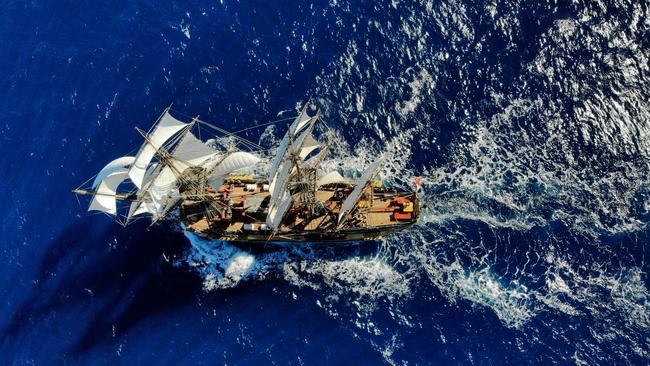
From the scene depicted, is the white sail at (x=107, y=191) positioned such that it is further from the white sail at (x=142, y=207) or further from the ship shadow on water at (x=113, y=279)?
the ship shadow on water at (x=113, y=279)

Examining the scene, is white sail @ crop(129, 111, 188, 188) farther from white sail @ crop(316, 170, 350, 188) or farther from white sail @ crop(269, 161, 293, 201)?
white sail @ crop(316, 170, 350, 188)

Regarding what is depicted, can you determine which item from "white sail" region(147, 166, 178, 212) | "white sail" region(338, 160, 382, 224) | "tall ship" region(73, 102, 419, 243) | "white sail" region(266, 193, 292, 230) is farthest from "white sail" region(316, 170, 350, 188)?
"white sail" region(147, 166, 178, 212)

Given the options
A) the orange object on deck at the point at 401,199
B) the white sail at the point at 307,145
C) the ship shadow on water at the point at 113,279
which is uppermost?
the white sail at the point at 307,145

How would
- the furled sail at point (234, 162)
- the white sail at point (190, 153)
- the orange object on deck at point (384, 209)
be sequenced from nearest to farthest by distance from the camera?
the white sail at point (190, 153) → the furled sail at point (234, 162) → the orange object on deck at point (384, 209)

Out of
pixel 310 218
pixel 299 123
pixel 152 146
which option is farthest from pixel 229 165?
pixel 310 218

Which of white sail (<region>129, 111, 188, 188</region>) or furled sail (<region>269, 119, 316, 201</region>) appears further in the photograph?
furled sail (<region>269, 119, 316, 201</region>)

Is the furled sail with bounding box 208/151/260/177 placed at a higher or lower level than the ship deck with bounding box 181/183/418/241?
higher

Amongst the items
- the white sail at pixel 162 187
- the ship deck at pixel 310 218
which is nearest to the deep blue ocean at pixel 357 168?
the ship deck at pixel 310 218
